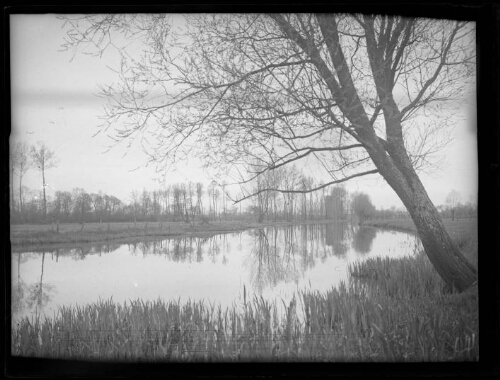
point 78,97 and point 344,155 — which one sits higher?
point 78,97

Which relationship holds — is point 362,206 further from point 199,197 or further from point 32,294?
point 32,294

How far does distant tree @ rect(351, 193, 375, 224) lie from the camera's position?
205cm

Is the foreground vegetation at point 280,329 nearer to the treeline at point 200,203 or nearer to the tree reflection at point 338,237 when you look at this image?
the tree reflection at point 338,237

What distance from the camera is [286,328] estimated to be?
1.97 m

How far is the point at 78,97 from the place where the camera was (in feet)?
6.62

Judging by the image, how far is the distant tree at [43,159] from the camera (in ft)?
6.45

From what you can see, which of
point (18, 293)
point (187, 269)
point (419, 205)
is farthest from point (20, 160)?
point (419, 205)

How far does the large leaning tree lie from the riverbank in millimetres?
358

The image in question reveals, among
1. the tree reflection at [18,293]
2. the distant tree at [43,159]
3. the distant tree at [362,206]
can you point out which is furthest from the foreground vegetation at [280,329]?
the distant tree at [43,159]
